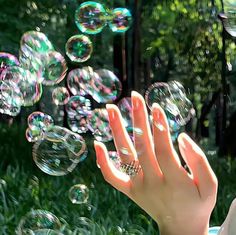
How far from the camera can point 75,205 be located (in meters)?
4.58

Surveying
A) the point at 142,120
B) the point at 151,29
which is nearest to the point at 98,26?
the point at 142,120

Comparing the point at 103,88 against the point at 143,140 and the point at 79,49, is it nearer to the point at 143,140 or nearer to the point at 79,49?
the point at 79,49

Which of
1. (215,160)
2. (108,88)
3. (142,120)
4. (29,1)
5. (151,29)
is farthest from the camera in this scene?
(151,29)

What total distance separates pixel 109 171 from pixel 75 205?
2.00m

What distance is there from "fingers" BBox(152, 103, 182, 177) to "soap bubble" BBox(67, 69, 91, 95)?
1206 mm

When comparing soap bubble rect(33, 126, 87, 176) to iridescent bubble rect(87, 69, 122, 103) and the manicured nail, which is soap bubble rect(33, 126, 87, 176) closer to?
iridescent bubble rect(87, 69, 122, 103)

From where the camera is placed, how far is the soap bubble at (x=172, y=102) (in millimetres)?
3424

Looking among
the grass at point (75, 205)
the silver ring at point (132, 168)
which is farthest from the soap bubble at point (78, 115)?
the silver ring at point (132, 168)

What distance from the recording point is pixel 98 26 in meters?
3.89

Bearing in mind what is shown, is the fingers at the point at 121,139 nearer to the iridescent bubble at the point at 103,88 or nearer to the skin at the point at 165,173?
the skin at the point at 165,173

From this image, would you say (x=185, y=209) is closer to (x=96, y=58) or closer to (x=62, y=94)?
(x=62, y=94)

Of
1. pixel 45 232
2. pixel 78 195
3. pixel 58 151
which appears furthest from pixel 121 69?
pixel 45 232

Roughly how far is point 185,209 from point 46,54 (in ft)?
4.98

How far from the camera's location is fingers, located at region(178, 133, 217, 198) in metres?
2.48
